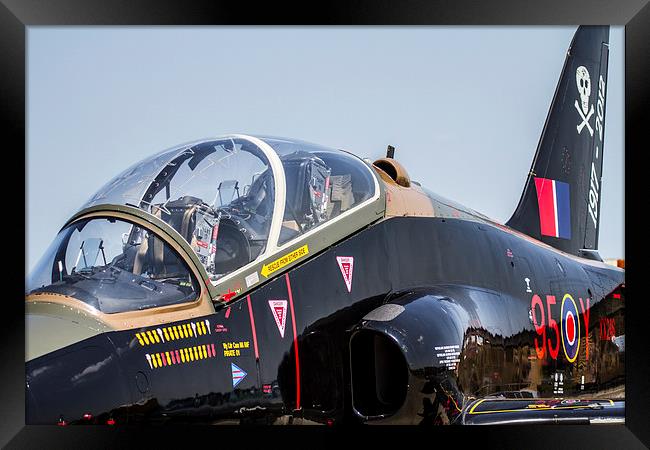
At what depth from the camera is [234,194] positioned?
5559 millimetres

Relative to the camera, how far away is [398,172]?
716 cm

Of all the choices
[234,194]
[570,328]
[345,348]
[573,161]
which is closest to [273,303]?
[345,348]

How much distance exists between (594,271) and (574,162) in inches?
68.6

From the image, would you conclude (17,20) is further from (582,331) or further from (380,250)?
(582,331)

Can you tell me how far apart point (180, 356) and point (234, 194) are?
1144 millimetres

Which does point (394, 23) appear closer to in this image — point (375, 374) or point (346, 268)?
point (346, 268)

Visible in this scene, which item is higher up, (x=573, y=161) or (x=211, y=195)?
(x=573, y=161)

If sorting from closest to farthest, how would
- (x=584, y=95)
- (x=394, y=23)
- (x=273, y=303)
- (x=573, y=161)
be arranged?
(x=273, y=303), (x=394, y=23), (x=573, y=161), (x=584, y=95)

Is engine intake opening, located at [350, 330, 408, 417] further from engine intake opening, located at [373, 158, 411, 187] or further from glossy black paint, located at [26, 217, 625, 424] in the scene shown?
engine intake opening, located at [373, 158, 411, 187]

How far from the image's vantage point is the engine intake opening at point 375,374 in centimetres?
581

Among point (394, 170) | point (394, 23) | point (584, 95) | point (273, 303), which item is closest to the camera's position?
point (273, 303)

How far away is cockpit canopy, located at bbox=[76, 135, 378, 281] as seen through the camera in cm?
532

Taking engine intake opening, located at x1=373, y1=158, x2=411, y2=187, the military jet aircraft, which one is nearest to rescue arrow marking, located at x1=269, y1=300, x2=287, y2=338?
the military jet aircraft

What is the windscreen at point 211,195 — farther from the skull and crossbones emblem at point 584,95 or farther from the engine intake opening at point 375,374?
the skull and crossbones emblem at point 584,95
